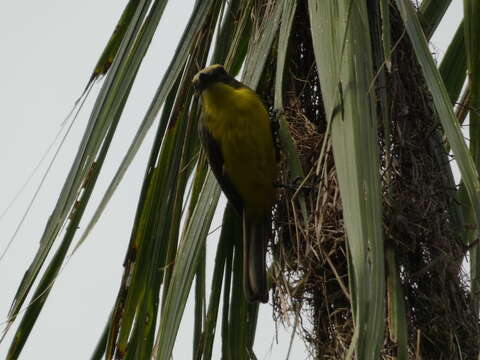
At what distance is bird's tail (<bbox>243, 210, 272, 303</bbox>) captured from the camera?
2895 mm

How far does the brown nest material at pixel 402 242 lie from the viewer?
2592mm

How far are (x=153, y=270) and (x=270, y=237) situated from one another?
687 mm

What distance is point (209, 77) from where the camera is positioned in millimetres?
3256

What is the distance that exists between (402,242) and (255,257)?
692mm

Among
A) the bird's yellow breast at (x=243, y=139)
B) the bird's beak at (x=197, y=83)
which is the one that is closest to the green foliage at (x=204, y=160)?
the bird's beak at (x=197, y=83)

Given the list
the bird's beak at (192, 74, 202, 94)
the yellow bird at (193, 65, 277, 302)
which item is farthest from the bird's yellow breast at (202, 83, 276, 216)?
the bird's beak at (192, 74, 202, 94)

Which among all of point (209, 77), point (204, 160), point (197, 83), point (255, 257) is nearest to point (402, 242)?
point (255, 257)

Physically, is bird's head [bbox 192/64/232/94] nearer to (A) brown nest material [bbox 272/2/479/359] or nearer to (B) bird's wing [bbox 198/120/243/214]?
(B) bird's wing [bbox 198/120/243/214]

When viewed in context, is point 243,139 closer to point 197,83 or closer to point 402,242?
point 197,83

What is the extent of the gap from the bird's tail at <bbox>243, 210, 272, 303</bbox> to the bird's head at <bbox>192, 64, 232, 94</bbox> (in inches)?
22.0

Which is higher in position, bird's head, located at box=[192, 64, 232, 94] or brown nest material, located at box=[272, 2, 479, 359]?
bird's head, located at box=[192, 64, 232, 94]

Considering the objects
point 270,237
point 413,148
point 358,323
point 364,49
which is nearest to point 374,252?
point 358,323

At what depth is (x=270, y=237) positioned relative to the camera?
328 centimetres

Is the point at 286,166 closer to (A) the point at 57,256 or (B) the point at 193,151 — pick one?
(B) the point at 193,151
